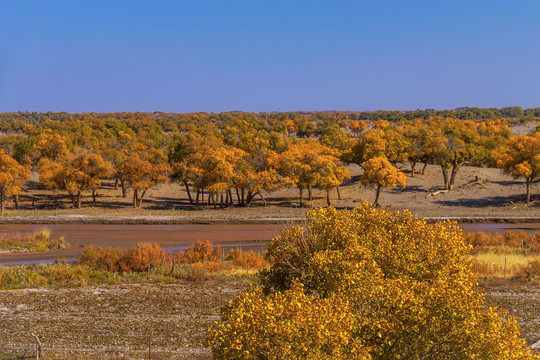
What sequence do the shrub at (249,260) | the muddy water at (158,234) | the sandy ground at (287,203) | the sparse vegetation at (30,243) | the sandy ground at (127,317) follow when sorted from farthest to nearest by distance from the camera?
1. the sandy ground at (287,203)
2. the sparse vegetation at (30,243)
3. the muddy water at (158,234)
4. the shrub at (249,260)
5. the sandy ground at (127,317)

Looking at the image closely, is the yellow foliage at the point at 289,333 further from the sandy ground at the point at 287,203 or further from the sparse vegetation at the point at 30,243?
the sandy ground at the point at 287,203

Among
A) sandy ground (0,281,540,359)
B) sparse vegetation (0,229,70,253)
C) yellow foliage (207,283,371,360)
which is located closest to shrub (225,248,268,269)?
sandy ground (0,281,540,359)

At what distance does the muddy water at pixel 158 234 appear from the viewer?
36684 mm

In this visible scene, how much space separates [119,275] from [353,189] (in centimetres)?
4408

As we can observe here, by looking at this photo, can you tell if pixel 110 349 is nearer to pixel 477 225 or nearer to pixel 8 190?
pixel 477 225

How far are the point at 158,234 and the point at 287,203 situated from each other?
2162 cm

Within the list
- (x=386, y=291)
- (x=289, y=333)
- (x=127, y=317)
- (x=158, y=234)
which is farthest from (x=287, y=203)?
(x=289, y=333)

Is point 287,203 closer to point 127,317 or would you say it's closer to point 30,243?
point 30,243

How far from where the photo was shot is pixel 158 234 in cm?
4309

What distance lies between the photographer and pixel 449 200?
61.5 metres

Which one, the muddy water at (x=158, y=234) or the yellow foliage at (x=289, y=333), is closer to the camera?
the yellow foliage at (x=289, y=333)

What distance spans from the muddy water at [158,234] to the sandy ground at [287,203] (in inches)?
90.5

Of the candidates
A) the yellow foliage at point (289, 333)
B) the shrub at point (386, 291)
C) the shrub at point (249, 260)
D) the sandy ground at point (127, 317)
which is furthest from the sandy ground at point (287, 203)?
the yellow foliage at point (289, 333)

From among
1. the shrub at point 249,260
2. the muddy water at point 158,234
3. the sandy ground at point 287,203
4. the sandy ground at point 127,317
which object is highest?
the sandy ground at point 287,203
